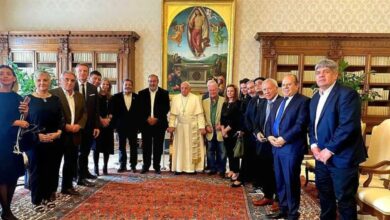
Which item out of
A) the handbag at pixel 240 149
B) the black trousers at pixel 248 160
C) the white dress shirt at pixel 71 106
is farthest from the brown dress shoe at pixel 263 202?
the white dress shirt at pixel 71 106

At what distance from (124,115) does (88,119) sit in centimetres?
99

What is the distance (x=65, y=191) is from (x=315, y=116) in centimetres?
328

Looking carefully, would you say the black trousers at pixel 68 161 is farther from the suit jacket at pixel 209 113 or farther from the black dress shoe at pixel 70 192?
the suit jacket at pixel 209 113

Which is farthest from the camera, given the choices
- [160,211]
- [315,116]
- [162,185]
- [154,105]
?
[154,105]

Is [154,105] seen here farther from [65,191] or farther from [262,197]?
[262,197]

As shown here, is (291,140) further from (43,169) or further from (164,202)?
(43,169)

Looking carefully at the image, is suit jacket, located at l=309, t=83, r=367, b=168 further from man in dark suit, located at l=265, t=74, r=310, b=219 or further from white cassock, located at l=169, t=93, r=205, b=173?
white cassock, located at l=169, t=93, r=205, b=173

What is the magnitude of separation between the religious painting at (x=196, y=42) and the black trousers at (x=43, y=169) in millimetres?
4423

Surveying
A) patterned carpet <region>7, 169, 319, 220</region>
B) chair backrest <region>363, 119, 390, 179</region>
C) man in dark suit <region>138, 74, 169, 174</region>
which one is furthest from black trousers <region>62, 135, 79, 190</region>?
chair backrest <region>363, 119, 390, 179</region>

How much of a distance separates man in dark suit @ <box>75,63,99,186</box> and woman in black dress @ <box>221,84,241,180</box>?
199cm

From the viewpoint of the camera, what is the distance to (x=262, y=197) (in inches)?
167

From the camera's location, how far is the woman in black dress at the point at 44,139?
11.4 ft

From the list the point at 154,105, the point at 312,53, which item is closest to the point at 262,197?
the point at 154,105

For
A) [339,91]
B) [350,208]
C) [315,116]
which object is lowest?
[350,208]
